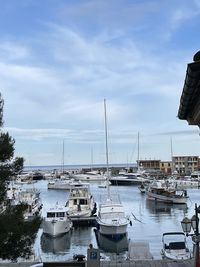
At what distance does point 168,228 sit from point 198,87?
44949mm

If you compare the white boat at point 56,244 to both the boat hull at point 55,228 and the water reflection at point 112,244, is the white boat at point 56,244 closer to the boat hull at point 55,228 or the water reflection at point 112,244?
the boat hull at point 55,228

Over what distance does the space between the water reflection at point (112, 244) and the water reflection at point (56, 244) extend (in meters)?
2.72

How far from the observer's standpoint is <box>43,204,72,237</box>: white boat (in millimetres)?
48312

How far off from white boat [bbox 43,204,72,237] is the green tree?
32.3 meters

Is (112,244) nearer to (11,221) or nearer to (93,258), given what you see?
(93,258)

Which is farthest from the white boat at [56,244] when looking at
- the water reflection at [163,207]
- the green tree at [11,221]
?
Result: the green tree at [11,221]

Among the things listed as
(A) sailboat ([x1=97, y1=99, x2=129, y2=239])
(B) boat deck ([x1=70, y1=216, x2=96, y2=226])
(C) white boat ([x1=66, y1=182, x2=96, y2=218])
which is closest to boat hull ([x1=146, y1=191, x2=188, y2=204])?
(C) white boat ([x1=66, y1=182, x2=96, y2=218])

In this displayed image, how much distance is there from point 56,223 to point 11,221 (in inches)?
1327

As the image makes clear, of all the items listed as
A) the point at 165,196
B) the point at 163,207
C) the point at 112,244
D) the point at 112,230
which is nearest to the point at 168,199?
the point at 165,196

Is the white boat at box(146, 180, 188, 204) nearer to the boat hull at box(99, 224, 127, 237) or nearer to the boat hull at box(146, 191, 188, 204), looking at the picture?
the boat hull at box(146, 191, 188, 204)

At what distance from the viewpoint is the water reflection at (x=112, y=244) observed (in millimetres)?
42844

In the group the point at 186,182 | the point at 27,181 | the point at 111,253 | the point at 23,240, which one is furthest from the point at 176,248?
the point at 27,181

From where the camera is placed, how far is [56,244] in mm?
45188

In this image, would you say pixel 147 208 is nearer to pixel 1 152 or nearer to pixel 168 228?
pixel 168 228
